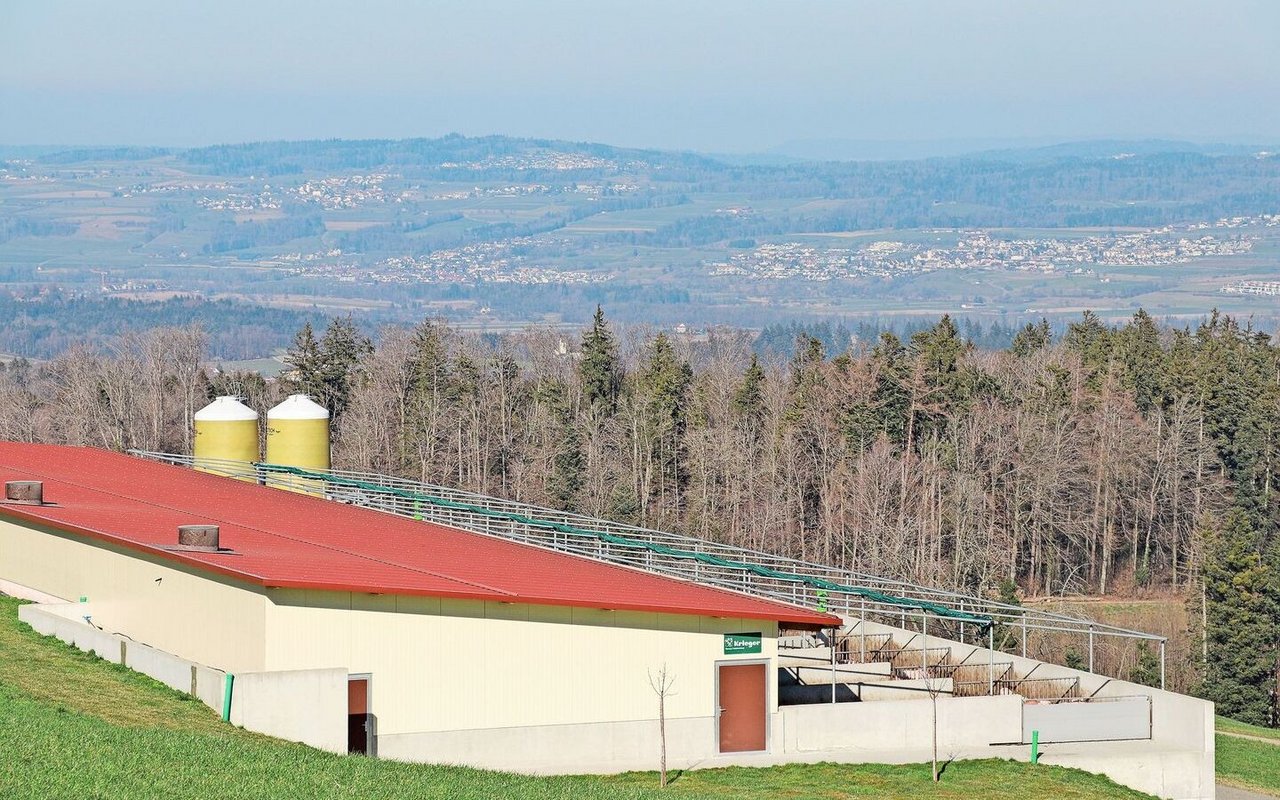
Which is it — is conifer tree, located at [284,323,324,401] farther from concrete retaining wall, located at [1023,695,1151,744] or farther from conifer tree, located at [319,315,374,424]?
concrete retaining wall, located at [1023,695,1151,744]

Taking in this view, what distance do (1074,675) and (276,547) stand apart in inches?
652

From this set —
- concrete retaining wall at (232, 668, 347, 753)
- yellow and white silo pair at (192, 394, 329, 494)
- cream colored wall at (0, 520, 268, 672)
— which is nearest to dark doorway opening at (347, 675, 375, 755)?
concrete retaining wall at (232, 668, 347, 753)

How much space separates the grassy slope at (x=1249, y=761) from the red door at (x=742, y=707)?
489 inches

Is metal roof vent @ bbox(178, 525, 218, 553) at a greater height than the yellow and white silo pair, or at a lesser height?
greater

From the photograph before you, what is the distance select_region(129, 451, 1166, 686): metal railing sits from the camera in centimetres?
4278

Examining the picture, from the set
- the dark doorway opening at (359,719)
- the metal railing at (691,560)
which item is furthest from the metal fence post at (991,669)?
the dark doorway opening at (359,719)

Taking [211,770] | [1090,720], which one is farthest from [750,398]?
[211,770]

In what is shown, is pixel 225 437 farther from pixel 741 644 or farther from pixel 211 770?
pixel 211 770

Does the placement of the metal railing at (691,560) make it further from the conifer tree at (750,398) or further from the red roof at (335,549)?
the conifer tree at (750,398)

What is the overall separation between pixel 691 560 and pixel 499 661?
13.8 meters

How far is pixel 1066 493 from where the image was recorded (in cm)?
9475

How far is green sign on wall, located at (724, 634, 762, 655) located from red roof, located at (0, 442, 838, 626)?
0.53 m

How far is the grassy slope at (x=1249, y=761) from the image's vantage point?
41.9 meters

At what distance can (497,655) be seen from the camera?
1300 inches
